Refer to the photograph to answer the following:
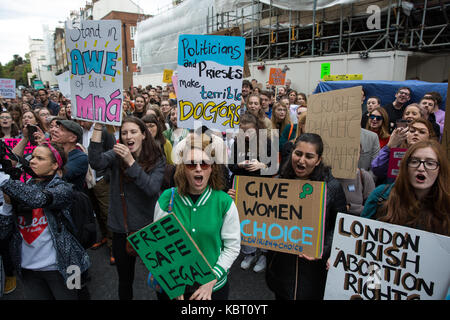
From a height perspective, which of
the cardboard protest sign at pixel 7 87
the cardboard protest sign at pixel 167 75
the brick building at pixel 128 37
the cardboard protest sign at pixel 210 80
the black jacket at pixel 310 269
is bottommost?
the black jacket at pixel 310 269

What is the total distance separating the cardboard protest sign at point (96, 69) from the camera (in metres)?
2.51

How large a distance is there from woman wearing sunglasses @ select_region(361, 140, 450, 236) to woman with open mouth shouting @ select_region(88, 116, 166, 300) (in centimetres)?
168

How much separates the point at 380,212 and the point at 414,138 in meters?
1.09

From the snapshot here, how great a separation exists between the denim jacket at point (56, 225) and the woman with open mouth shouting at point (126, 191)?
0.27 meters

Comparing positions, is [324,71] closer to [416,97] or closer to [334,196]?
[416,97]

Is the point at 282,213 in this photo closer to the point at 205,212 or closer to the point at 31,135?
the point at 205,212

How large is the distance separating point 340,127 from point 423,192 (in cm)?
105

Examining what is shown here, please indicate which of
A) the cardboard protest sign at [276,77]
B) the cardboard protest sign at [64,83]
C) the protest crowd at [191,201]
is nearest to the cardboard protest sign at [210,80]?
the protest crowd at [191,201]

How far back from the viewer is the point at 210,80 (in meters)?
2.87

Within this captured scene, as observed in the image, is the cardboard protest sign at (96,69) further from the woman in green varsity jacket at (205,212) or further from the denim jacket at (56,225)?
the woman in green varsity jacket at (205,212)

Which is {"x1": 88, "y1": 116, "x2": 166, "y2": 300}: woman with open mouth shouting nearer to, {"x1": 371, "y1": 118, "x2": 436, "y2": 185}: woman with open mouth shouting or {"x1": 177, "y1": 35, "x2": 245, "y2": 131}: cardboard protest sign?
{"x1": 177, "y1": 35, "x2": 245, "y2": 131}: cardboard protest sign

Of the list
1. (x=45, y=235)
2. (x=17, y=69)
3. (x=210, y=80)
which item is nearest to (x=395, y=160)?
(x=210, y=80)
